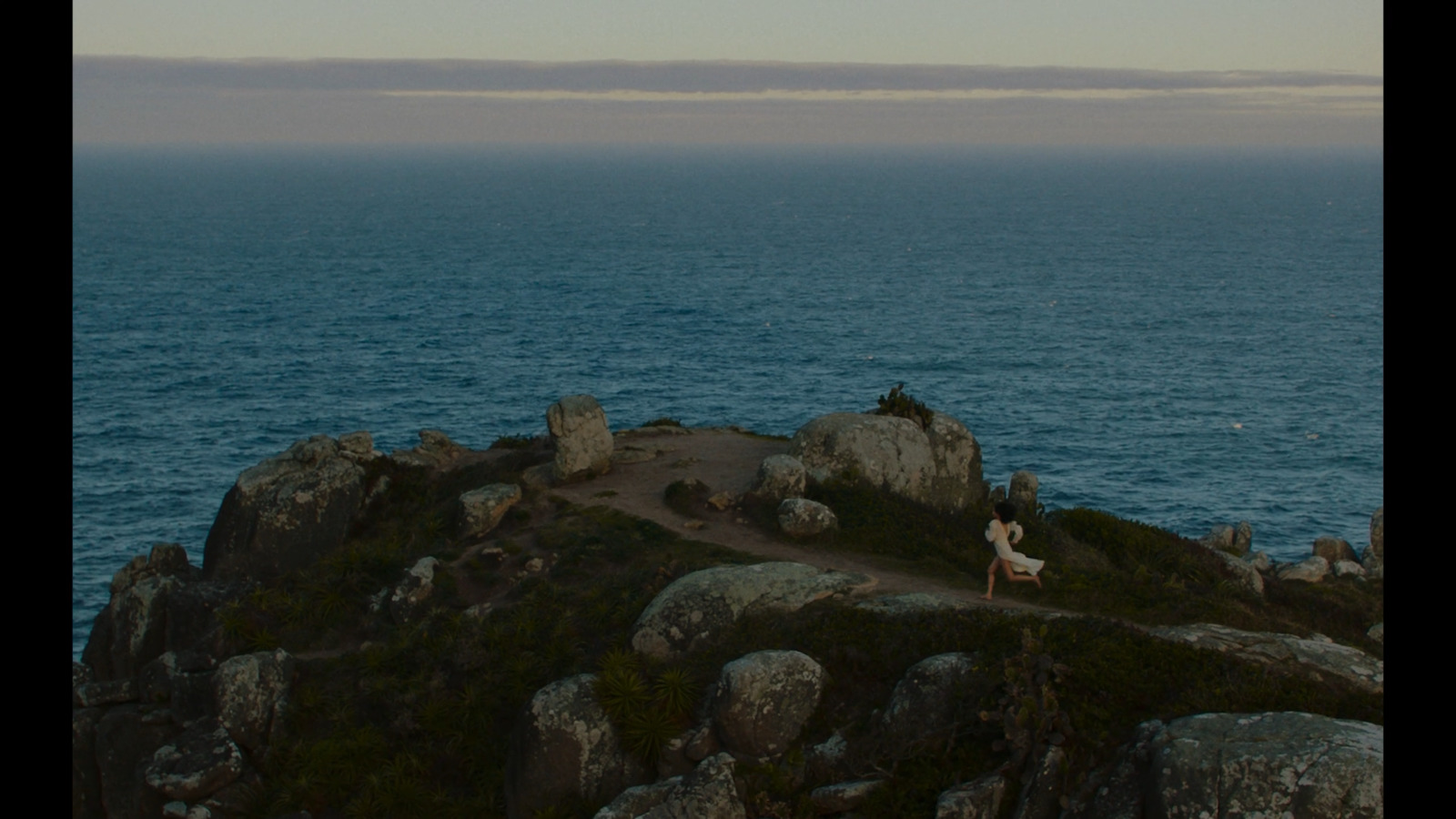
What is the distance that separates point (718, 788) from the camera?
26.1 metres

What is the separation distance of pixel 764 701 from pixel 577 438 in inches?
703

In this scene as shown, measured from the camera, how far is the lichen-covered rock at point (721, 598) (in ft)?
102

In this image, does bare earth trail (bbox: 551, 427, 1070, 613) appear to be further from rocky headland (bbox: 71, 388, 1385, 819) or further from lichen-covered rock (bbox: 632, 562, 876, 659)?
lichen-covered rock (bbox: 632, 562, 876, 659)

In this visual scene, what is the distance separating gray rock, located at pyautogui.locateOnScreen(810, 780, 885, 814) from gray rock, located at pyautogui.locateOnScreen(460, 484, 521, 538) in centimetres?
1797

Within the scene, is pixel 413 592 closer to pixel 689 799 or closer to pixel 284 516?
pixel 284 516

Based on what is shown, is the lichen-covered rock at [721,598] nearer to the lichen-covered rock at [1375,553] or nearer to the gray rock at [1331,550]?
the lichen-covered rock at [1375,553]

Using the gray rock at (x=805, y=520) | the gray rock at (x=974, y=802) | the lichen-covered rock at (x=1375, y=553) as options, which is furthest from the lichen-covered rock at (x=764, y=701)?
the lichen-covered rock at (x=1375, y=553)

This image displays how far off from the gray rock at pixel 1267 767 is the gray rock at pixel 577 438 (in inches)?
969

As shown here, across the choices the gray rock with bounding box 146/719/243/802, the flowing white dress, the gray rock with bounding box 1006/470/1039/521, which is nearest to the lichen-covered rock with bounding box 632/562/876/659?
the flowing white dress

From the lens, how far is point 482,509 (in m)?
39.9

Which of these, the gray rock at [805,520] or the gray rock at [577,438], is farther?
the gray rock at [577,438]

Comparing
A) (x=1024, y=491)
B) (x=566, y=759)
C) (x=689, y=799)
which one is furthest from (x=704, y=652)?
(x=1024, y=491)
